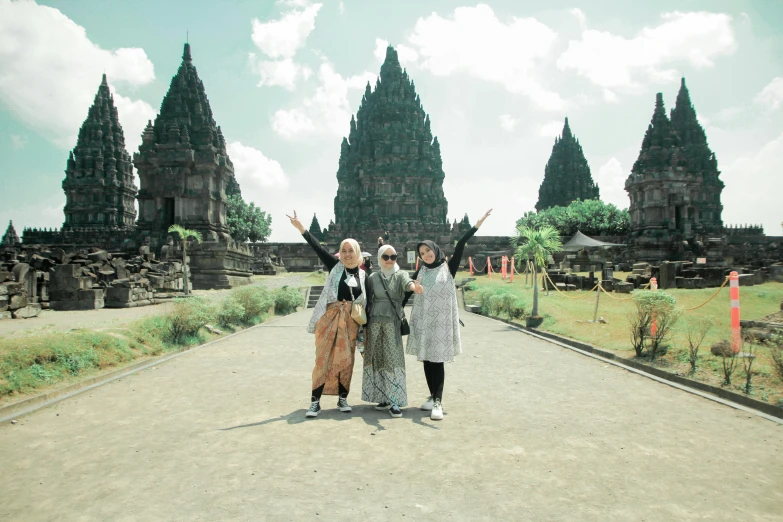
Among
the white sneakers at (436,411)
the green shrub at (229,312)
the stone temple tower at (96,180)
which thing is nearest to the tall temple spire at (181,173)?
the green shrub at (229,312)

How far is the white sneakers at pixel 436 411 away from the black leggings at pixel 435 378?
A: 0.06m

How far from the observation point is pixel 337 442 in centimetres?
433

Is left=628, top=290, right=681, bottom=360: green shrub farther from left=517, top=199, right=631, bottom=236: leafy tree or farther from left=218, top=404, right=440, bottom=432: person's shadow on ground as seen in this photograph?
left=517, top=199, right=631, bottom=236: leafy tree

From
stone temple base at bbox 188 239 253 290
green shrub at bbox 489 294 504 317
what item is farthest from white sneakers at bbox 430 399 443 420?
stone temple base at bbox 188 239 253 290

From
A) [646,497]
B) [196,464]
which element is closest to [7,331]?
[196,464]

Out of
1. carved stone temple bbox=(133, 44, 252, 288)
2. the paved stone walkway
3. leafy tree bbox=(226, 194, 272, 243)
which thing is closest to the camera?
the paved stone walkway

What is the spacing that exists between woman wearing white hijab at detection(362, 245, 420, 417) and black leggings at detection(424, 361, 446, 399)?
0.89 feet

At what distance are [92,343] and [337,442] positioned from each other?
510cm

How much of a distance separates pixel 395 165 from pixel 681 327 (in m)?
52.4

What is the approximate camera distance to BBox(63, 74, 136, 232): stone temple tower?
174 feet

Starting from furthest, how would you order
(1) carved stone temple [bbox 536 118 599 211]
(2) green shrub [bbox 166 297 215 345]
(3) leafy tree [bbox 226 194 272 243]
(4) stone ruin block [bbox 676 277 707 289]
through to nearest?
(1) carved stone temple [bbox 536 118 599 211] < (3) leafy tree [bbox 226 194 272 243] < (4) stone ruin block [bbox 676 277 707 289] < (2) green shrub [bbox 166 297 215 345]

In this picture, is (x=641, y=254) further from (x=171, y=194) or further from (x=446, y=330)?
(x=446, y=330)

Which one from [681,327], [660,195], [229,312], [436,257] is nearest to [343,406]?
[436,257]

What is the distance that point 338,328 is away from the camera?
5.24 m
